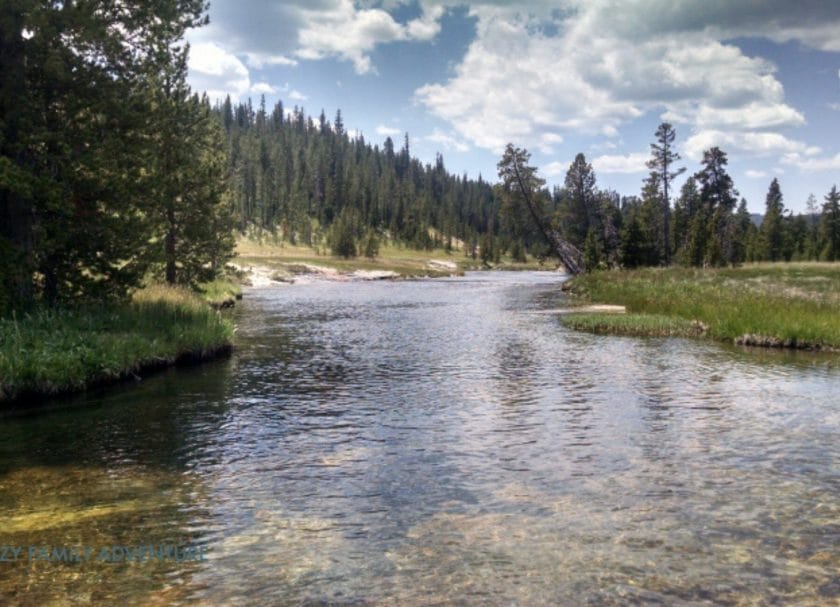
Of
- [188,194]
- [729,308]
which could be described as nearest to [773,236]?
[729,308]

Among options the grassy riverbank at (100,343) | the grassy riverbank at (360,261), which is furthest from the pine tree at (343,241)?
the grassy riverbank at (100,343)

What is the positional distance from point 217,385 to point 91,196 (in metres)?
7.69

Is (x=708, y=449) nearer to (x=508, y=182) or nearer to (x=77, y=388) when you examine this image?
Result: (x=77, y=388)

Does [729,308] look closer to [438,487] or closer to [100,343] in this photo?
[438,487]

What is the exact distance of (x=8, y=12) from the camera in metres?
17.7

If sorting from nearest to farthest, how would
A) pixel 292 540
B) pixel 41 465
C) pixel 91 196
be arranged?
pixel 292 540 → pixel 41 465 → pixel 91 196

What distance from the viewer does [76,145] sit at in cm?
1950

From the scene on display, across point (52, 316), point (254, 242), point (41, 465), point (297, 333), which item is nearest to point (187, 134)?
point (297, 333)

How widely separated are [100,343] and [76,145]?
22.3ft


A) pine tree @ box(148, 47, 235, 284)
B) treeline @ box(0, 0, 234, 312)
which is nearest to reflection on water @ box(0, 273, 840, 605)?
treeline @ box(0, 0, 234, 312)

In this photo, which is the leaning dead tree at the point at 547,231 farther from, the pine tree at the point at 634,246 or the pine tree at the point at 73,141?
the pine tree at the point at 73,141

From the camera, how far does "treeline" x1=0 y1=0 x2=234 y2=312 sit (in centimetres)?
1800

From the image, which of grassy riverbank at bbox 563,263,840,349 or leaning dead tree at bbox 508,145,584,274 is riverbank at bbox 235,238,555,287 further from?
grassy riverbank at bbox 563,263,840,349

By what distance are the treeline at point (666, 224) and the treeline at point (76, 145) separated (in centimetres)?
5413
